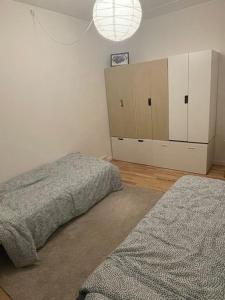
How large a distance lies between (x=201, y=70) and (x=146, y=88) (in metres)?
0.88

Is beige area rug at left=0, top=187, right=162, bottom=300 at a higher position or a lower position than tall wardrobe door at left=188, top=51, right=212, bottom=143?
lower

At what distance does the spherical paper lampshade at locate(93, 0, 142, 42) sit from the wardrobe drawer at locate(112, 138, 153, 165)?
2380 mm

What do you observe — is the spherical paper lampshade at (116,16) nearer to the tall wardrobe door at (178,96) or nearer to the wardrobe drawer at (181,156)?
the tall wardrobe door at (178,96)

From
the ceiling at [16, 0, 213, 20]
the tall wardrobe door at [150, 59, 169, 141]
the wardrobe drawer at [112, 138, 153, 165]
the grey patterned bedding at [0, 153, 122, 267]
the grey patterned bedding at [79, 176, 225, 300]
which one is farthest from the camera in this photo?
the wardrobe drawer at [112, 138, 153, 165]

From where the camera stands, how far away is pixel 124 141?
4.02 metres

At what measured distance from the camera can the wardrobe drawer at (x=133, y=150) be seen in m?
3.79

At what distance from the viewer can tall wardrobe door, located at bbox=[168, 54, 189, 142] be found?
305 centimetres

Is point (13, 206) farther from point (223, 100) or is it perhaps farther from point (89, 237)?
point (223, 100)

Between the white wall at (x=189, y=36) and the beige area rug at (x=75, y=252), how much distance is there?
1963 mm

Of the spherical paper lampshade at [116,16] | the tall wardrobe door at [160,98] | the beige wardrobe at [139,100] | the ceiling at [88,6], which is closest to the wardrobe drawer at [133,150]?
the beige wardrobe at [139,100]

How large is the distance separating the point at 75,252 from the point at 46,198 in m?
0.60

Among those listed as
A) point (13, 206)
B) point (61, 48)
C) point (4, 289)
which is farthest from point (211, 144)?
point (4, 289)

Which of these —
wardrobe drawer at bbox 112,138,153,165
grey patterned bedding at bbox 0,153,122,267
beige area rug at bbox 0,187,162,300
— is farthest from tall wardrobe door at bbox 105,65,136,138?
beige area rug at bbox 0,187,162,300

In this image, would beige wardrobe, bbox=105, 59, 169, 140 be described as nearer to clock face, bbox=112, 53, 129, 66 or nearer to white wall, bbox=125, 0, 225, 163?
clock face, bbox=112, 53, 129, 66
